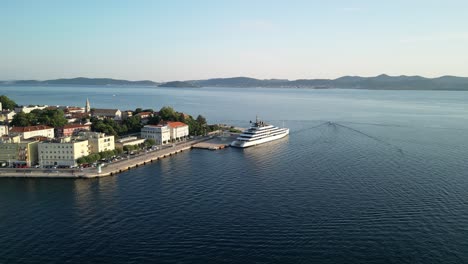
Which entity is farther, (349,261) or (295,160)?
(295,160)

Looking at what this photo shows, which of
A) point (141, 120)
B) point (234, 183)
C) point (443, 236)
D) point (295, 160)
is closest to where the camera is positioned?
point (443, 236)

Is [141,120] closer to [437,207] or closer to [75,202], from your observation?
[75,202]

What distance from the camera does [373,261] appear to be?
12.7 metres

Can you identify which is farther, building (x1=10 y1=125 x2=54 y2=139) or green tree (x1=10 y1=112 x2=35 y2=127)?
green tree (x1=10 y1=112 x2=35 y2=127)

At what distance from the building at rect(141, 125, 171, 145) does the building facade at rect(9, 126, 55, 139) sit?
8.07 m

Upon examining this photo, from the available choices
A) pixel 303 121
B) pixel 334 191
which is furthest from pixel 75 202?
pixel 303 121

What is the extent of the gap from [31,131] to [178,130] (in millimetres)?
12267

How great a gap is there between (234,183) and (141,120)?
2328 centimetres

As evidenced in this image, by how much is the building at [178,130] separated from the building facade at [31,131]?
10360mm

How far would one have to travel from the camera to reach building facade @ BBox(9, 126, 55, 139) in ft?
102

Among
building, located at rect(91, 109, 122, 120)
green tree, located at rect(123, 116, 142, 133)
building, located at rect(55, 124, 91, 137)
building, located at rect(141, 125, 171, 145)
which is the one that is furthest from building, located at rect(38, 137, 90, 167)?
building, located at rect(91, 109, 122, 120)

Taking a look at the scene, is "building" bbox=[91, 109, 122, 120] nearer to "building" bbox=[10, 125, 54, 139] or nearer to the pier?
"building" bbox=[10, 125, 54, 139]

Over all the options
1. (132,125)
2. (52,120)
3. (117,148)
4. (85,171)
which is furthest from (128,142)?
(52,120)

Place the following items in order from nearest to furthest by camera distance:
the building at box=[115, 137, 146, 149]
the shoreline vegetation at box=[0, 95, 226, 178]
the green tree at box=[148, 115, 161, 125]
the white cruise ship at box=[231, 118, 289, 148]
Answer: the shoreline vegetation at box=[0, 95, 226, 178] < the building at box=[115, 137, 146, 149] < the white cruise ship at box=[231, 118, 289, 148] < the green tree at box=[148, 115, 161, 125]
